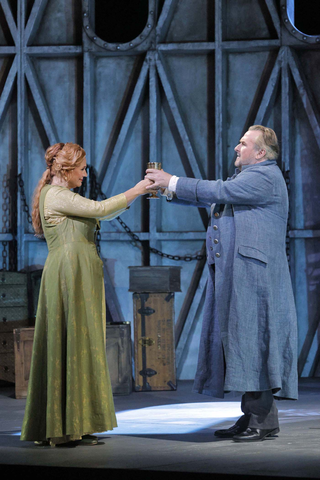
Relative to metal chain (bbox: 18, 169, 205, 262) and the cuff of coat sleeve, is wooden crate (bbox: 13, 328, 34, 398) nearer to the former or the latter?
metal chain (bbox: 18, 169, 205, 262)

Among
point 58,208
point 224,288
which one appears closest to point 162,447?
point 224,288

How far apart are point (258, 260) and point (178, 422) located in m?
1.42

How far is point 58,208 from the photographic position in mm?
3770

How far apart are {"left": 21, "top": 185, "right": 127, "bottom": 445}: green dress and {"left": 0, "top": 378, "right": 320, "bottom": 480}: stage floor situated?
5.9 inches

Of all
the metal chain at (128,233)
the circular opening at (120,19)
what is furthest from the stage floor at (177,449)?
the circular opening at (120,19)

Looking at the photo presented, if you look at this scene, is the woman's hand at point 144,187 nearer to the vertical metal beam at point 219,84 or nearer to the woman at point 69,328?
the woman at point 69,328

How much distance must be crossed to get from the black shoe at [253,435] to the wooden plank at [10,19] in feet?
19.3

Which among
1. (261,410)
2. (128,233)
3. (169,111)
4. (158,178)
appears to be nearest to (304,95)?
(169,111)

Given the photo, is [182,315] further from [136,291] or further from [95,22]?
[95,22]

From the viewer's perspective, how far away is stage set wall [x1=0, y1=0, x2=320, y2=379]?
25.3 ft

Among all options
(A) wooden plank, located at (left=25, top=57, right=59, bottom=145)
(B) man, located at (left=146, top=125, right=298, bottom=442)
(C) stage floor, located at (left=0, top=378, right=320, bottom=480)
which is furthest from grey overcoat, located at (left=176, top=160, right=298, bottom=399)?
(A) wooden plank, located at (left=25, top=57, right=59, bottom=145)

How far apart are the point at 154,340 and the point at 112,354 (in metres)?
0.48

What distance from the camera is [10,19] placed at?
808cm

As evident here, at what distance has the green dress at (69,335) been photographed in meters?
3.62
